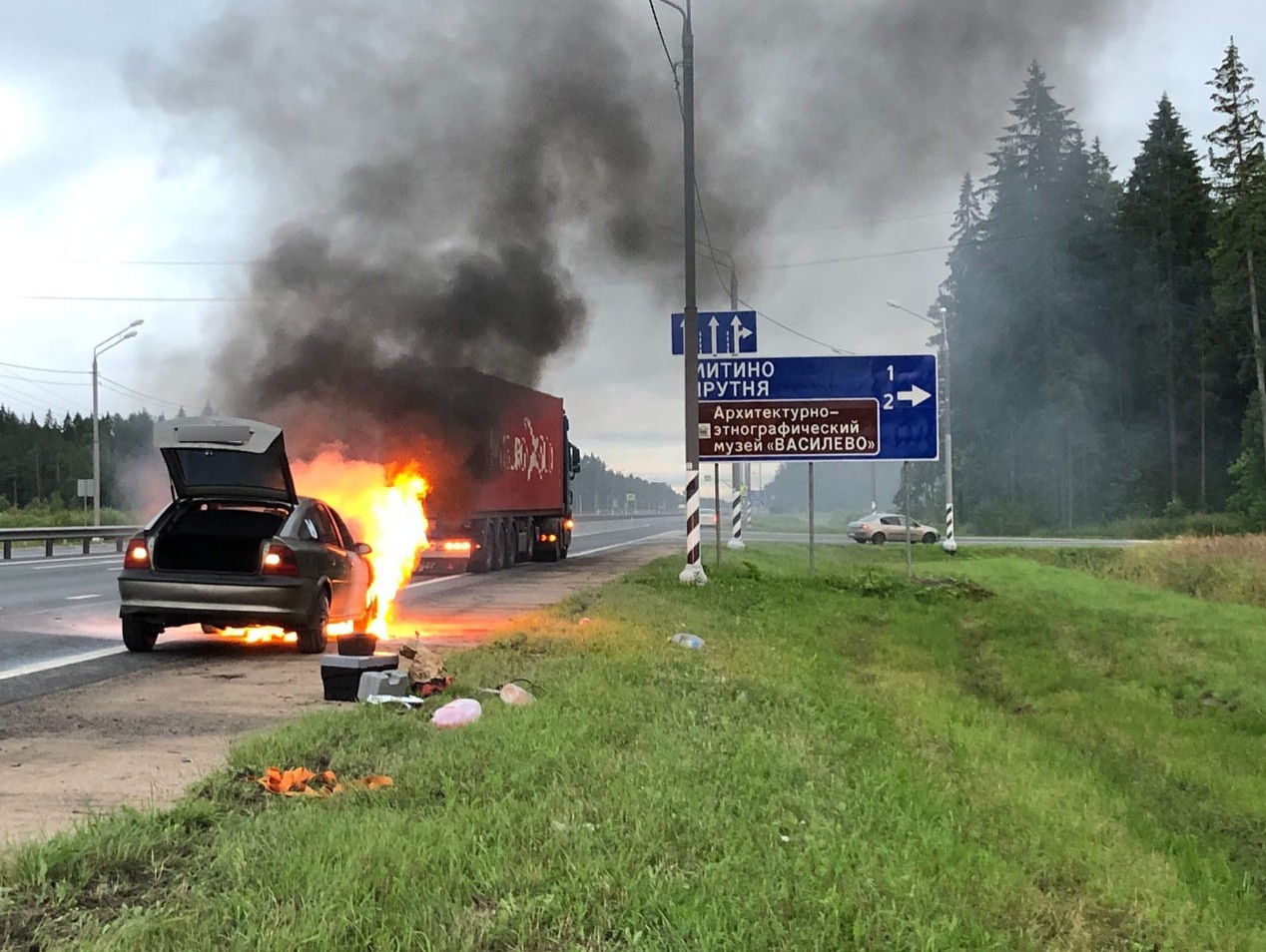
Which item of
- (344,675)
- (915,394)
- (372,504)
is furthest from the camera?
(915,394)

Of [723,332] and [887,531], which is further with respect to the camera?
[887,531]

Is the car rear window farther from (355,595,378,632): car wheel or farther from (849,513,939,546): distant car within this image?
(849,513,939,546): distant car

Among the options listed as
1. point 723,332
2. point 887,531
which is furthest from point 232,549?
point 887,531

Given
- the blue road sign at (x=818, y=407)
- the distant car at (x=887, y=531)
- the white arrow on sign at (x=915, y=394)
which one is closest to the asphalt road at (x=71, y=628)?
the blue road sign at (x=818, y=407)

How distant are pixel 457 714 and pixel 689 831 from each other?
2.65 m

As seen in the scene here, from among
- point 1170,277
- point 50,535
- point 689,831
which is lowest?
point 689,831

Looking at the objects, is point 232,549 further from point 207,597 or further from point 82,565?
point 82,565

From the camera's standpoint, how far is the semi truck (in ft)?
73.0

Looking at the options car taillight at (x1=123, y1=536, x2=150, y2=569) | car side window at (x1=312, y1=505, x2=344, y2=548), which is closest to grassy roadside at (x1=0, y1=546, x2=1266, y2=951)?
car side window at (x1=312, y1=505, x2=344, y2=548)

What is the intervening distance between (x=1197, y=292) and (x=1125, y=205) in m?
5.82

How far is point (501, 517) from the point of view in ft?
80.8

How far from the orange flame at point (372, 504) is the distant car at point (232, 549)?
4.11 m

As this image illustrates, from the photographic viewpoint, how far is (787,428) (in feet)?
67.6

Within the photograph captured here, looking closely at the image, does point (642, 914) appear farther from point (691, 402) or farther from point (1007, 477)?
point (1007, 477)
